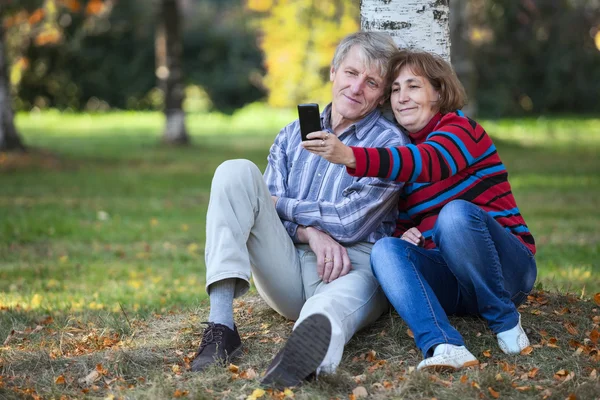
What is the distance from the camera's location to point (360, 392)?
10.4 feet

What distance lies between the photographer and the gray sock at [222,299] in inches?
138

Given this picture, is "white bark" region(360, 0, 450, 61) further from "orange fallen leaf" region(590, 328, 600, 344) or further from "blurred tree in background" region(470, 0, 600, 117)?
"blurred tree in background" region(470, 0, 600, 117)

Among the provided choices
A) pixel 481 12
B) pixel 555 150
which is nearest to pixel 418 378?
pixel 555 150

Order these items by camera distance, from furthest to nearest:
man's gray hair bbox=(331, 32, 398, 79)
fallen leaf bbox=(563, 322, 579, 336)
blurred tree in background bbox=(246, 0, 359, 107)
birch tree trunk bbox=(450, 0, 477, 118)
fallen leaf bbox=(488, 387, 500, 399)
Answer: blurred tree in background bbox=(246, 0, 359, 107) → birch tree trunk bbox=(450, 0, 477, 118) → fallen leaf bbox=(563, 322, 579, 336) → man's gray hair bbox=(331, 32, 398, 79) → fallen leaf bbox=(488, 387, 500, 399)

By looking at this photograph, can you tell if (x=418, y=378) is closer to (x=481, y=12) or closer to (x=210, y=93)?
(x=481, y=12)

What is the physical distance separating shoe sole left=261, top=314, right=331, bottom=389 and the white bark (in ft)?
5.57

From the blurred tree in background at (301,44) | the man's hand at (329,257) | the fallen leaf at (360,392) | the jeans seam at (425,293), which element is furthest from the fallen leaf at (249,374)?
the blurred tree in background at (301,44)

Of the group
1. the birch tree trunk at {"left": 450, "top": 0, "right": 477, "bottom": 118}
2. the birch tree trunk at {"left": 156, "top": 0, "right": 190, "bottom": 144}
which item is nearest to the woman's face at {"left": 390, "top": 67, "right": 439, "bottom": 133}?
the birch tree trunk at {"left": 450, "top": 0, "right": 477, "bottom": 118}

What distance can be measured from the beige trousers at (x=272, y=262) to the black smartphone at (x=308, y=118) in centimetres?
37

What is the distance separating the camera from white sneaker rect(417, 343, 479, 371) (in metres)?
3.25

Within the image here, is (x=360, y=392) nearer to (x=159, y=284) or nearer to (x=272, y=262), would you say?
(x=272, y=262)

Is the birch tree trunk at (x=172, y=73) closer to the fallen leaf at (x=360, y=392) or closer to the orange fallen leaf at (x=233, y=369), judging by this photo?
the orange fallen leaf at (x=233, y=369)

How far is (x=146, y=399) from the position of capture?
3.14 m

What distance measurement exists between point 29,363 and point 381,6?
8.28 feet
